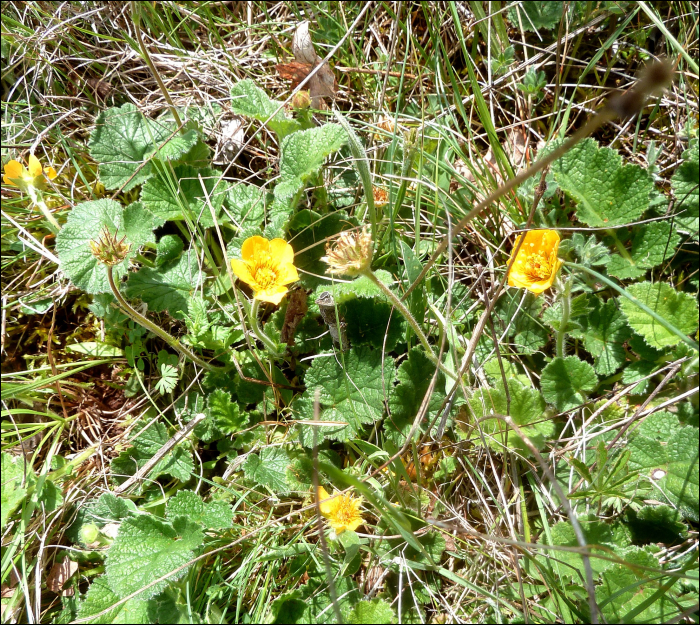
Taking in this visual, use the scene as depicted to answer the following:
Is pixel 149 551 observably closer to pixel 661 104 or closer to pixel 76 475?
pixel 76 475

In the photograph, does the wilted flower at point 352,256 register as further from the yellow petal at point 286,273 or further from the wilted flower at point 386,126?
the wilted flower at point 386,126

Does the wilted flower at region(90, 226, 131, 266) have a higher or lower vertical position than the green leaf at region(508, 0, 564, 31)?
lower

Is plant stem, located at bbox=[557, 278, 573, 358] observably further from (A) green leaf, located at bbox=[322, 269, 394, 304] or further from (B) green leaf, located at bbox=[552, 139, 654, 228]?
(A) green leaf, located at bbox=[322, 269, 394, 304]

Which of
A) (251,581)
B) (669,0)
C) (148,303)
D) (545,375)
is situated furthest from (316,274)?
(669,0)

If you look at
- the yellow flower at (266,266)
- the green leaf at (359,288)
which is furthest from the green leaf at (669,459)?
the yellow flower at (266,266)

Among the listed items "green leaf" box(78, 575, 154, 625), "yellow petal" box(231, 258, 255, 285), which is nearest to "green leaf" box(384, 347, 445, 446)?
"yellow petal" box(231, 258, 255, 285)
